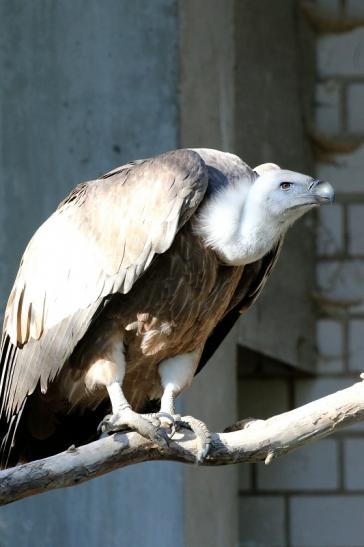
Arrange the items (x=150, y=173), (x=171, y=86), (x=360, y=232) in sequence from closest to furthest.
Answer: (x=150, y=173) < (x=171, y=86) < (x=360, y=232)

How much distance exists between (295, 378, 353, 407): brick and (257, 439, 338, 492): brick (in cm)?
25

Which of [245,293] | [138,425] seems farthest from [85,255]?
[138,425]

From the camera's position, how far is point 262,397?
7.75 m

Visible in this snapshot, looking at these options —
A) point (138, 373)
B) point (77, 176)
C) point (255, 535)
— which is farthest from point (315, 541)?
point (138, 373)

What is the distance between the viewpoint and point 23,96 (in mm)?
5980

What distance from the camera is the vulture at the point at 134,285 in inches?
145

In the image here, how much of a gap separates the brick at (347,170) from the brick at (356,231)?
0.12 meters

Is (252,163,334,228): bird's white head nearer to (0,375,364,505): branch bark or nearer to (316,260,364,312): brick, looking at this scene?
(0,375,364,505): branch bark

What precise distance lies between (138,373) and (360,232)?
3.79 metres

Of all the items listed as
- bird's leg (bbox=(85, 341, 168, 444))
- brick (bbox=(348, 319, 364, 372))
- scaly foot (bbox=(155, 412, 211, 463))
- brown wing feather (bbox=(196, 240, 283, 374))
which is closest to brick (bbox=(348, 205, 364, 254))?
brick (bbox=(348, 319, 364, 372))

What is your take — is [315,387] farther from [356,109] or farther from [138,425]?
[138,425]

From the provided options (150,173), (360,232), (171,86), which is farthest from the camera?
(360,232)

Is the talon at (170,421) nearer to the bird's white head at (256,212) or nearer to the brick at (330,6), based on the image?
the bird's white head at (256,212)

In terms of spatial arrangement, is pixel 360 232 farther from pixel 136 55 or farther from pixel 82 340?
pixel 82 340
